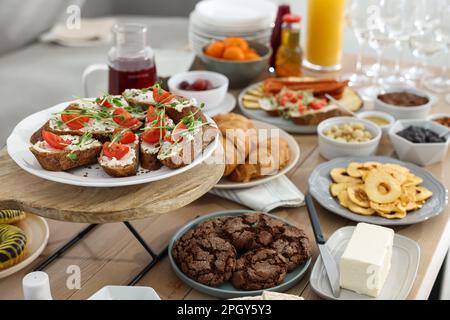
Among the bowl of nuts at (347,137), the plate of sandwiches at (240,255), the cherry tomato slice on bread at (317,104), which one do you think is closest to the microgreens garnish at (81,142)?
the plate of sandwiches at (240,255)

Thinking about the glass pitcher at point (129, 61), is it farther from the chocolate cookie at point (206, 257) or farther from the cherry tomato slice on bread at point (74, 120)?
the chocolate cookie at point (206, 257)

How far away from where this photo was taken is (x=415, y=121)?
1613mm

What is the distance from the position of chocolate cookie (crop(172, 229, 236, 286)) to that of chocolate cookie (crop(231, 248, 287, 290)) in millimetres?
18

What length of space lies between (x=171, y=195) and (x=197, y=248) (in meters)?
0.14

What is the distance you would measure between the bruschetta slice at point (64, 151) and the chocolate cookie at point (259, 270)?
32cm

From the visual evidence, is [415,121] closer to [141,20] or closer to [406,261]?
[406,261]

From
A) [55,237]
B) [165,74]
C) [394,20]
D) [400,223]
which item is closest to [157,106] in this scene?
[55,237]

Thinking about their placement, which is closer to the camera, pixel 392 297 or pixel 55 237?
pixel 392 297

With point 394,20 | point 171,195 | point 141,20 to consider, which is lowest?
point 141,20

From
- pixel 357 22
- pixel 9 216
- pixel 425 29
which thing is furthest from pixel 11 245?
pixel 425 29

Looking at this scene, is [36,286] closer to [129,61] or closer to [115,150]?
[115,150]

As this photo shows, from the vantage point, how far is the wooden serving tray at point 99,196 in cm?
101

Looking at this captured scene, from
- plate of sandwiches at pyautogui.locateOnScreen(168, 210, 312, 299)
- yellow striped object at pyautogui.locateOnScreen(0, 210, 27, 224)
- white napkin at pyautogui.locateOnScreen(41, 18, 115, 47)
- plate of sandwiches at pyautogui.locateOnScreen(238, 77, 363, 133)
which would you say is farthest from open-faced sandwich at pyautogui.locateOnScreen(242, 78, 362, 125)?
white napkin at pyautogui.locateOnScreen(41, 18, 115, 47)
